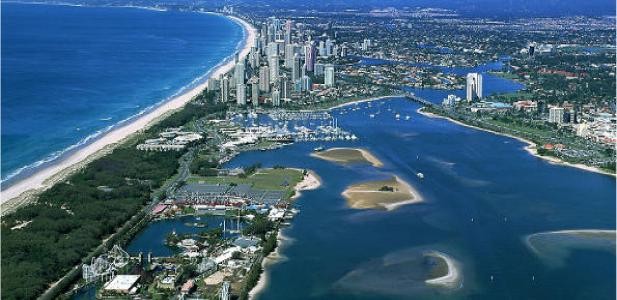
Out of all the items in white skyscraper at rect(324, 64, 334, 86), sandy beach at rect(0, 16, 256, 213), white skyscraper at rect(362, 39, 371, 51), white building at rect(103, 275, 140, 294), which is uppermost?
white skyscraper at rect(362, 39, 371, 51)

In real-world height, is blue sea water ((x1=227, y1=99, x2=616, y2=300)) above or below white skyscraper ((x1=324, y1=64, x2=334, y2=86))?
below

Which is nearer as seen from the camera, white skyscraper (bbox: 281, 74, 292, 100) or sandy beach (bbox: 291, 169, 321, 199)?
sandy beach (bbox: 291, 169, 321, 199)

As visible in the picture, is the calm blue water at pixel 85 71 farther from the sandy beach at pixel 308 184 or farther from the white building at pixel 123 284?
the white building at pixel 123 284

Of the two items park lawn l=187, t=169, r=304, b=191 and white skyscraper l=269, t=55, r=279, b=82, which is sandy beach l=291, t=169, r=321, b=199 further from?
white skyscraper l=269, t=55, r=279, b=82

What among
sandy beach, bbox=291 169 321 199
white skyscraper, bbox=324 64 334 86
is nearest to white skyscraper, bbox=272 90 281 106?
white skyscraper, bbox=324 64 334 86

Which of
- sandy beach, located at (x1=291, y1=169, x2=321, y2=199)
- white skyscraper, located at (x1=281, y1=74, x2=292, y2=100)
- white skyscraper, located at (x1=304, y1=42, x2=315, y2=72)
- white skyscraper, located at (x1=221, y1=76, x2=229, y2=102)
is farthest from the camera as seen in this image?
white skyscraper, located at (x1=304, y1=42, x2=315, y2=72)

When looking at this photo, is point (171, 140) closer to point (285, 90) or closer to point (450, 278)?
point (285, 90)

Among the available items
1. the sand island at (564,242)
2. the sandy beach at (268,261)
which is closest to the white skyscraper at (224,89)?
the sandy beach at (268,261)
